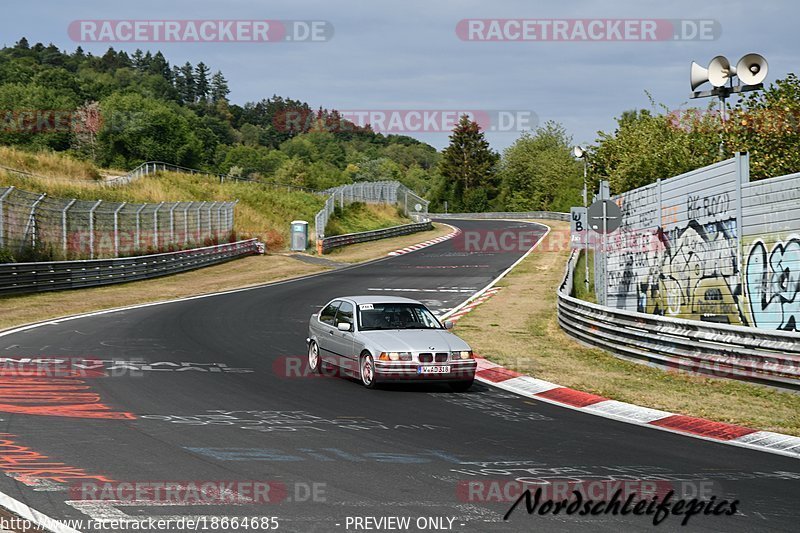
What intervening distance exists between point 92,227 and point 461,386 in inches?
1019

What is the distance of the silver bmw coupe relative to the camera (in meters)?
13.3

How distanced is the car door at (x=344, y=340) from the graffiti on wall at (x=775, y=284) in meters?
6.81

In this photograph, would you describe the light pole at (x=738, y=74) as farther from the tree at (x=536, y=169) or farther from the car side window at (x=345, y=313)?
the tree at (x=536, y=169)

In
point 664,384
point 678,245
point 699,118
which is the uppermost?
point 699,118

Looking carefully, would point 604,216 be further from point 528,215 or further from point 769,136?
point 528,215

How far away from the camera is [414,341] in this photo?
1373 centimetres

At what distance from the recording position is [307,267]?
44500 mm

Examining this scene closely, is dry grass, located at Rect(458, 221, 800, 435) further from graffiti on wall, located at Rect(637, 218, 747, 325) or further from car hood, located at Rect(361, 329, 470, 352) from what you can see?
car hood, located at Rect(361, 329, 470, 352)

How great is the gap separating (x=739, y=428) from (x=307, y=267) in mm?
34796

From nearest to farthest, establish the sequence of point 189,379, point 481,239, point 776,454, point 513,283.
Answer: point 776,454 < point 189,379 < point 513,283 < point 481,239

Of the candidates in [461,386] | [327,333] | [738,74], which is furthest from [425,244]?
[461,386]

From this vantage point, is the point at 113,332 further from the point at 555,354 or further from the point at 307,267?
the point at 307,267

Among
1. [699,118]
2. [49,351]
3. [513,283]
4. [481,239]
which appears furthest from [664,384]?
[481,239]

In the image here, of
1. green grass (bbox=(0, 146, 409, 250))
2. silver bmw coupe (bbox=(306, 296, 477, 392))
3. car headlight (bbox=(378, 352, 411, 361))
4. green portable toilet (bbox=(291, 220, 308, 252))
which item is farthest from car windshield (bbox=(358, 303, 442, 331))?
green portable toilet (bbox=(291, 220, 308, 252))
